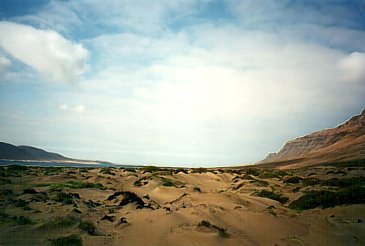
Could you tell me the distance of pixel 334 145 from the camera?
109 metres

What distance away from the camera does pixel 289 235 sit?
336 inches

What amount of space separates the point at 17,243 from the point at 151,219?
3.79 m

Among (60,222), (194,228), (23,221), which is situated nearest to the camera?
(194,228)

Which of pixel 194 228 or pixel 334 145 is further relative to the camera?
pixel 334 145

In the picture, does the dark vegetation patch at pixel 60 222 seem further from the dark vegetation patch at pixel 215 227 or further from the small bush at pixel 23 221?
the dark vegetation patch at pixel 215 227

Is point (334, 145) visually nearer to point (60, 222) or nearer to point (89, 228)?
point (89, 228)

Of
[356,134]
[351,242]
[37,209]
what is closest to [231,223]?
[351,242]

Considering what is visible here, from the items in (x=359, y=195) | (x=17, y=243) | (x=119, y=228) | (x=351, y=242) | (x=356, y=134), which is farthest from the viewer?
(x=356, y=134)

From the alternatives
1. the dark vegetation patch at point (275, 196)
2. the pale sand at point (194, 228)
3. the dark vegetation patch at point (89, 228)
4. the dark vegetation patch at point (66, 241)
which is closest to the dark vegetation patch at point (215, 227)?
the pale sand at point (194, 228)

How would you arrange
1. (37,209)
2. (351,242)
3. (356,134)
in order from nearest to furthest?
(351,242) < (37,209) < (356,134)

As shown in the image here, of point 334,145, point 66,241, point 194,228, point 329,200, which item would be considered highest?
point 334,145

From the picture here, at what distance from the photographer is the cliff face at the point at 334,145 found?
86.2 meters

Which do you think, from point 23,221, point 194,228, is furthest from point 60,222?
point 194,228

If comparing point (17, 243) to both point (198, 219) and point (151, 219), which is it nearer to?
point (151, 219)
